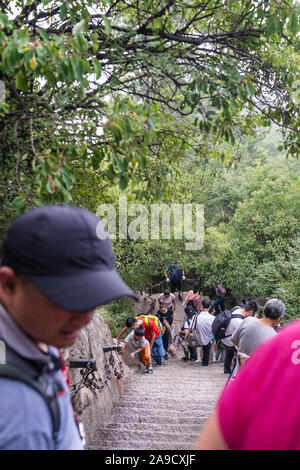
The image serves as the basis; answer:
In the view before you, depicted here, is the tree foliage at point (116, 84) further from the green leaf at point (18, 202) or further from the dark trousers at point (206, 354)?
the dark trousers at point (206, 354)

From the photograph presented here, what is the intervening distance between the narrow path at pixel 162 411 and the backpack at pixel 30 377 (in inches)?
169

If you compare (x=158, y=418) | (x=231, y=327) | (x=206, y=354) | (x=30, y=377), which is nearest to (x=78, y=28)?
(x=30, y=377)

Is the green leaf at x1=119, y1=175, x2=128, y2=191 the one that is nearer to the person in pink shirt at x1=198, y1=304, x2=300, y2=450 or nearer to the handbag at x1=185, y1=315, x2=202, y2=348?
the person in pink shirt at x1=198, y1=304, x2=300, y2=450

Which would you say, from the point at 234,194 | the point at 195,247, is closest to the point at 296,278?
the point at 195,247

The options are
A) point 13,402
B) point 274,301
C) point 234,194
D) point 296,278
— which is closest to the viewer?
point 13,402

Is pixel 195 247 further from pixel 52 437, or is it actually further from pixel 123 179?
pixel 52 437

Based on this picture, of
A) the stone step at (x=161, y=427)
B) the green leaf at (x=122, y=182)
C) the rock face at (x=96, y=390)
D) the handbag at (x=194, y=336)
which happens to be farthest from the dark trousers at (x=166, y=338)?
the green leaf at (x=122, y=182)

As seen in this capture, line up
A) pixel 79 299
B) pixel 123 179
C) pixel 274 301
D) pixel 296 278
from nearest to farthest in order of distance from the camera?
pixel 79 299, pixel 123 179, pixel 274 301, pixel 296 278

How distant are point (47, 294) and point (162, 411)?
5981 mm

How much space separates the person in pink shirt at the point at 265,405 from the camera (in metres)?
1.18

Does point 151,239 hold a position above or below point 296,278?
above

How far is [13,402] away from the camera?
44.2 inches

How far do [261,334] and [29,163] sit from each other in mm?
3197

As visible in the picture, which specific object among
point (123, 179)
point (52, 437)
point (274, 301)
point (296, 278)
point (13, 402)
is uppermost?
point (123, 179)
